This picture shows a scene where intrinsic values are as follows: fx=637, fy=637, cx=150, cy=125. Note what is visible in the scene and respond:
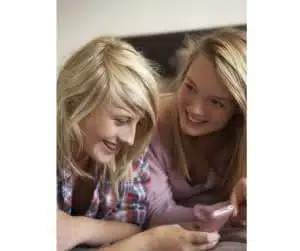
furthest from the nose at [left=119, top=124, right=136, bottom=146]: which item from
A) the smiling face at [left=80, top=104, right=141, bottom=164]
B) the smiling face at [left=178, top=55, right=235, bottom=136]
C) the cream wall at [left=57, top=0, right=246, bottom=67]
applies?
the cream wall at [left=57, top=0, right=246, bottom=67]

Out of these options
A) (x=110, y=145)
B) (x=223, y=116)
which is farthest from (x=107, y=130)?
(x=223, y=116)

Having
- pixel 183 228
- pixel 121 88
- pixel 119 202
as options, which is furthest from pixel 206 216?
pixel 121 88

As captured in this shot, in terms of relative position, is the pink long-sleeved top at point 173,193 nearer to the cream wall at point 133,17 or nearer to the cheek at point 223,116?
the cheek at point 223,116

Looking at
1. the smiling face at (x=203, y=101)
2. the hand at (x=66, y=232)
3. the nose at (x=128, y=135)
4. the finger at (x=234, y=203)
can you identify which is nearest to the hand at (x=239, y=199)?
the finger at (x=234, y=203)

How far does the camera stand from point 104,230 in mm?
1418

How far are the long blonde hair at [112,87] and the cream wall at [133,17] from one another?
29mm

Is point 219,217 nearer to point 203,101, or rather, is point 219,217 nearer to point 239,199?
point 239,199

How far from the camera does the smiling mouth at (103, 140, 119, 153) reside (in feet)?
4.70

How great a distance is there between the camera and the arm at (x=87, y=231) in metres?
1.42

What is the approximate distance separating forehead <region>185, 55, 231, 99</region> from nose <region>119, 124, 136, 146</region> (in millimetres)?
166
